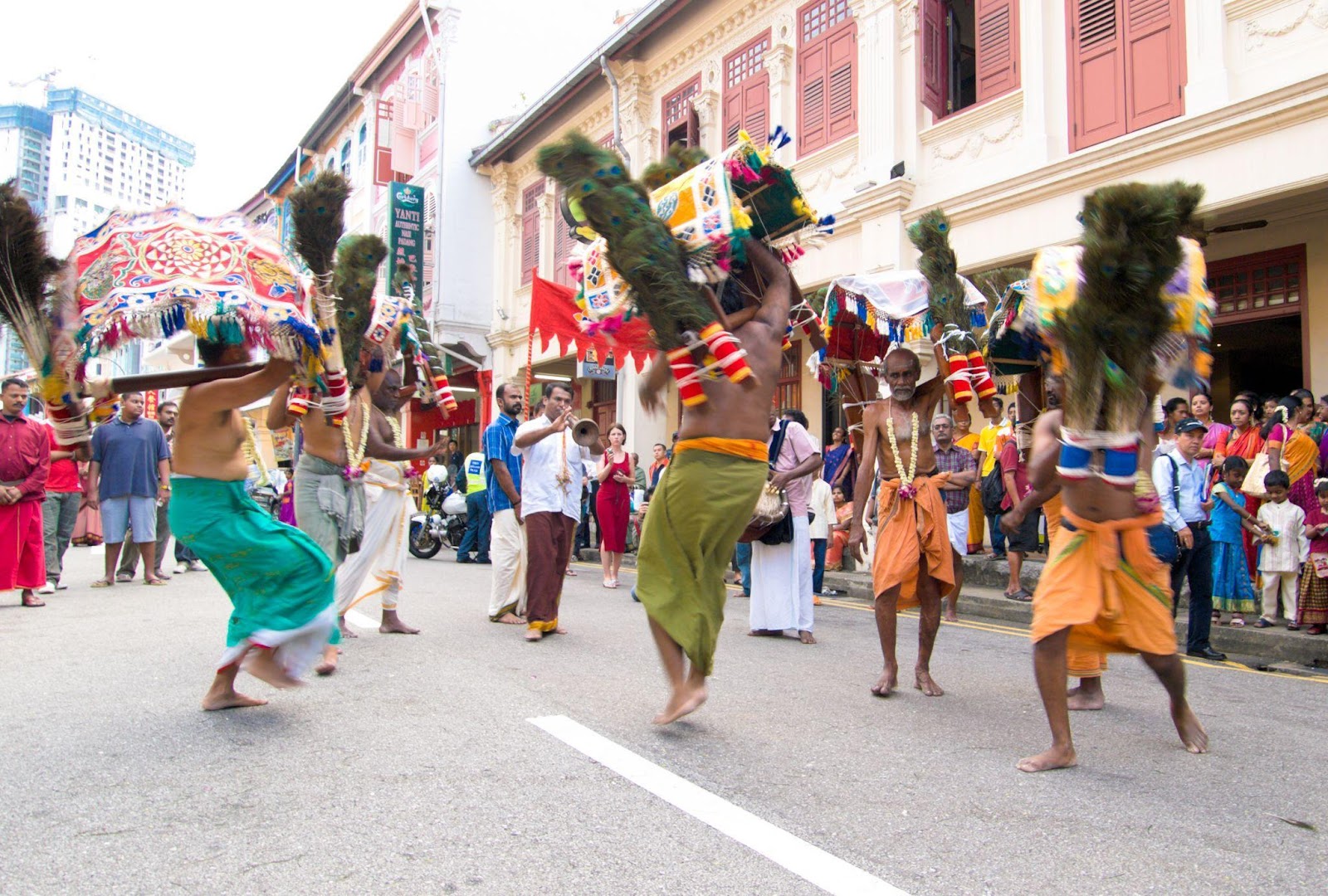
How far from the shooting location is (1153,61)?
33.2ft

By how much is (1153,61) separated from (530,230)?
15.2m

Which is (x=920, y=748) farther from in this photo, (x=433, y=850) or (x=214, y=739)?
(x=214, y=739)

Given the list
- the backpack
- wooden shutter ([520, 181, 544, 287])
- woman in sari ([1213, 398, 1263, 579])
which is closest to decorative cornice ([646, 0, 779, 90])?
wooden shutter ([520, 181, 544, 287])

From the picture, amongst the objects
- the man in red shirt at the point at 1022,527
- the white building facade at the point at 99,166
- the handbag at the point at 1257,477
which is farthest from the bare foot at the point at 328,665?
the handbag at the point at 1257,477

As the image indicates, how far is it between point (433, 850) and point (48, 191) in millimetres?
3763

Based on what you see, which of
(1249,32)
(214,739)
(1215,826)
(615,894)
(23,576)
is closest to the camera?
(615,894)

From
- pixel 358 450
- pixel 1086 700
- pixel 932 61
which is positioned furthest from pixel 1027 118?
pixel 358 450

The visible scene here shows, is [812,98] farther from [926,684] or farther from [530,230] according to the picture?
[926,684]

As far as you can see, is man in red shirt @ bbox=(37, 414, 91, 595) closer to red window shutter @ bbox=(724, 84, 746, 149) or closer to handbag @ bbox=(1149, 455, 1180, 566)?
handbag @ bbox=(1149, 455, 1180, 566)

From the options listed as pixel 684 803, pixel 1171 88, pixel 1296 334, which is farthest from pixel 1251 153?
pixel 684 803

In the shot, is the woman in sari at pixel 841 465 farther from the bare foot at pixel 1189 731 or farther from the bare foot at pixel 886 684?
the bare foot at pixel 1189 731

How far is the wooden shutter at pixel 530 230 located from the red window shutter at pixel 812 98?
8778 mm

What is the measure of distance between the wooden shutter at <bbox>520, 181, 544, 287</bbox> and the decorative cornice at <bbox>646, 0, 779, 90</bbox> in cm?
494

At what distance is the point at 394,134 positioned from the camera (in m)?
25.9
